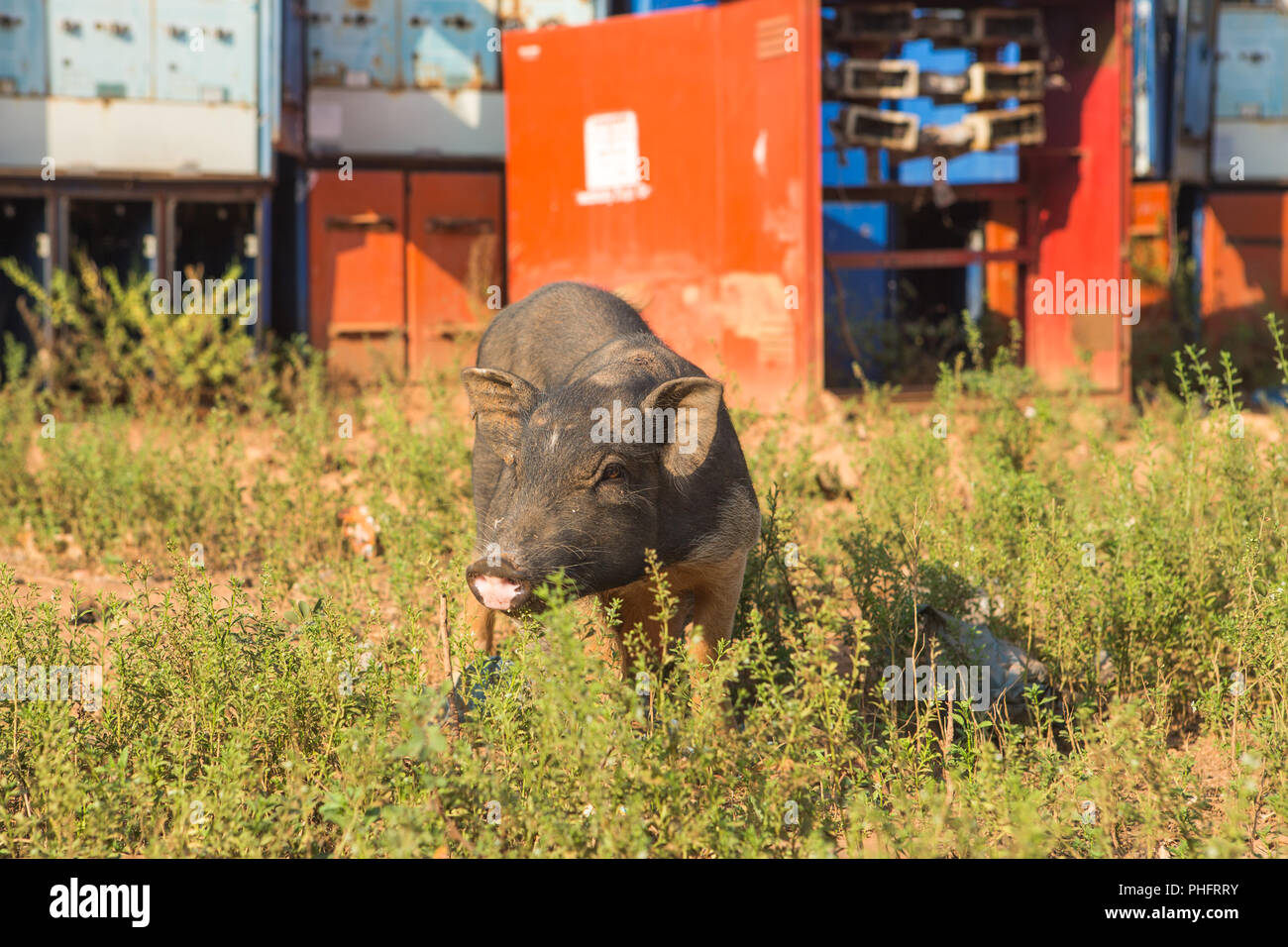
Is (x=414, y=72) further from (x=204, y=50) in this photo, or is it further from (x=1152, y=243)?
(x=1152, y=243)

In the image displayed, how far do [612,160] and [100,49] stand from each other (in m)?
4.92

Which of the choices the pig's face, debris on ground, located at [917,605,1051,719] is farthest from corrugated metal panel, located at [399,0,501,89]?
debris on ground, located at [917,605,1051,719]

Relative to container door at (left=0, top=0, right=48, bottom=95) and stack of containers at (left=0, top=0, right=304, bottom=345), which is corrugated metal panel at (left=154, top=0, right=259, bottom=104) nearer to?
stack of containers at (left=0, top=0, right=304, bottom=345)

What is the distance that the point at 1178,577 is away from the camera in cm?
534

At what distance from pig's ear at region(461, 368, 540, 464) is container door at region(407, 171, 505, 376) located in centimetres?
855

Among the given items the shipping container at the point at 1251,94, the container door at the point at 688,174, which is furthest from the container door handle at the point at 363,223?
the shipping container at the point at 1251,94

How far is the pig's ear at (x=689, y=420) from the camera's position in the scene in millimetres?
4469

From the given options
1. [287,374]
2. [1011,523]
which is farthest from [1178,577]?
[287,374]

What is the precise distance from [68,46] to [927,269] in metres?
8.82

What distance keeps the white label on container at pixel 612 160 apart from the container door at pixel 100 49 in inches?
167

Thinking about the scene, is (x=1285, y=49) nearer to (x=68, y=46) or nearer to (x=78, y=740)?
(x=68, y=46)

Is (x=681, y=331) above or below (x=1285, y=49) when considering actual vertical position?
below

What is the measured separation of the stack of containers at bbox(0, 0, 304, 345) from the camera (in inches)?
468

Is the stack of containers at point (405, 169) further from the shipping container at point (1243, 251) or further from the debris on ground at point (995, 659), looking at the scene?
the debris on ground at point (995, 659)
